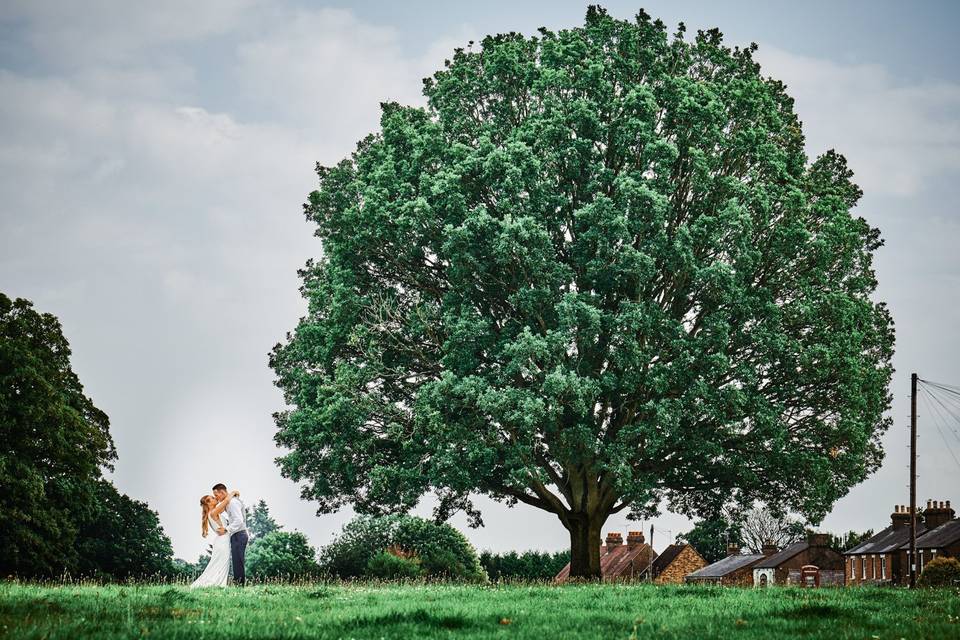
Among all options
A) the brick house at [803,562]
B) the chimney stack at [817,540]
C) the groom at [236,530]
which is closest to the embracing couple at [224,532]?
the groom at [236,530]

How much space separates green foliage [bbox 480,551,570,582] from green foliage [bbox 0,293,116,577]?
21.3 metres

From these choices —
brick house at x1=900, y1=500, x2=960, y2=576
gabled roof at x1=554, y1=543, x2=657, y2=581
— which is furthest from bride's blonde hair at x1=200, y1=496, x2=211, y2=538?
gabled roof at x1=554, y1=543, x2=657, y2=581

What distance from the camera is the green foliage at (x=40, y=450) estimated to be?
38.1 m

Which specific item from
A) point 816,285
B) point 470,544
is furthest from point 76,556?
point 816,285

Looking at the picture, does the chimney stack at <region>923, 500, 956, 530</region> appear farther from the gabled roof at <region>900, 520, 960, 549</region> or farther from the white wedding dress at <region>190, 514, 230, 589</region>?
the white wedding dress at <region>190, 514, 230, 589</region>

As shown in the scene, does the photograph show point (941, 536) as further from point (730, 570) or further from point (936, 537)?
point (730, 570)

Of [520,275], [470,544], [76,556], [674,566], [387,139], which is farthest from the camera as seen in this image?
[674,566]

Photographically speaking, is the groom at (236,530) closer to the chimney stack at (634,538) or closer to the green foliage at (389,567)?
the green foliage at (389,567)

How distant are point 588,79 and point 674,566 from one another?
6306 centimetres

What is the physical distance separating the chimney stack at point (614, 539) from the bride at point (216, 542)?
6258 centimetres

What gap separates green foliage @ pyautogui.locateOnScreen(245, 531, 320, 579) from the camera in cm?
3562

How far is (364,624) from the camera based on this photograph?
11.1m

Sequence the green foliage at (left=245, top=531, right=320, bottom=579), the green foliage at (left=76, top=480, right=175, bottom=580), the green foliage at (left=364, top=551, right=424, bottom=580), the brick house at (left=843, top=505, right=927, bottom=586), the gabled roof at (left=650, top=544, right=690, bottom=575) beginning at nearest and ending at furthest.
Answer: the green foliage at (left=245, top=531, right=320, bottom=579), the green foliage at (left=364, top=551, right=424, bottom=580), the green foliage at (left=76, top=480, right=175, bottom=580), the brick house at (left=843, top=505, right=927, bottom=586), the gabled roof at (left=650, top=544, right=690, bottom=575)

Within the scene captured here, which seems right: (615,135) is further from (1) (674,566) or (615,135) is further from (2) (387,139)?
(1) (674,566)
